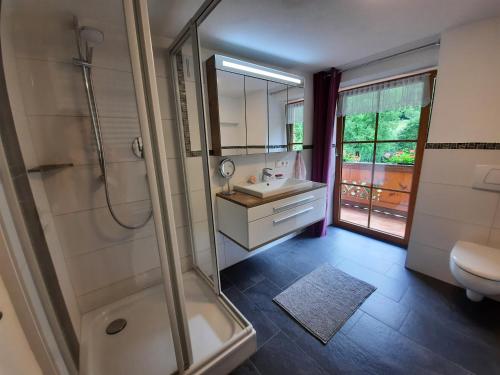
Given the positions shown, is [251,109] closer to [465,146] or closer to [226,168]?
[226,168]

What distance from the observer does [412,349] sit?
127 cm

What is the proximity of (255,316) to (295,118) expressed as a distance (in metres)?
2.00

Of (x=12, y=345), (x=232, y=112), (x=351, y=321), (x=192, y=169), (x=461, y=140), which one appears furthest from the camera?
(x=232, y=112)

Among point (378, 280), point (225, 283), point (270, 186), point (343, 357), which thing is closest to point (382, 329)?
point (343, 357)

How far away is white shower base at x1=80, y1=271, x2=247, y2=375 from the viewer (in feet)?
3.83

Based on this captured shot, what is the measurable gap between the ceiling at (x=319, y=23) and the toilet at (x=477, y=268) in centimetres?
163

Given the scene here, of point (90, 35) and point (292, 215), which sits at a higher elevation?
Answer: point (90, 35)

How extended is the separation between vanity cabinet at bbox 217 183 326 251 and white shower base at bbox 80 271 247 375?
54 centimetres

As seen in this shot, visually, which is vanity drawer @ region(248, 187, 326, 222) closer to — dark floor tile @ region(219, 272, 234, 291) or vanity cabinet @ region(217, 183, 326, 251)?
vanity cabinet @ region(217, 183, 326, 251)

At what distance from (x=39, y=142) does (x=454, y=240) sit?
10.1ft

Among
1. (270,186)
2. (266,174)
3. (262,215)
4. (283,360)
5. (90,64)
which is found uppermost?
(90,64)

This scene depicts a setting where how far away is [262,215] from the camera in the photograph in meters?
1.68

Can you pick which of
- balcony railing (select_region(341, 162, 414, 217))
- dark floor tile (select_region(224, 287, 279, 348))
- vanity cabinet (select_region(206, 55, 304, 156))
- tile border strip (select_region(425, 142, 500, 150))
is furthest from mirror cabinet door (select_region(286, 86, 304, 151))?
dark floor tile (select_region(224, 287, 279, 348))

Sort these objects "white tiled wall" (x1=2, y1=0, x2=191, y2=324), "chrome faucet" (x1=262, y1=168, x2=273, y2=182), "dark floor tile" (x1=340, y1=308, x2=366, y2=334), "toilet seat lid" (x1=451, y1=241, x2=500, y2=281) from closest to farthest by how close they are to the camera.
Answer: "white tiled wall" (x1=2, y1=0, x2=191, y2=324), "toilet seat lid" (x1=451, y1=241, x2=500, y2=281), "dark floor tile" (x1=340, y1=308, x2=366, y2=334), "chrome faucet" (x1=262, y1=168, x2=273, y2=182)
